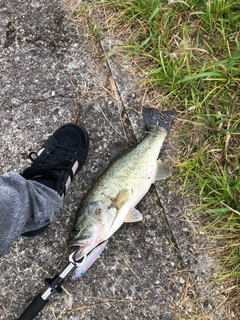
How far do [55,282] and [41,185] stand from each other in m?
0.82

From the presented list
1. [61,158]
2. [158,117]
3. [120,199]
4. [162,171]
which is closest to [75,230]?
[120,199]

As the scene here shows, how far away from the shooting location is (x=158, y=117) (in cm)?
324

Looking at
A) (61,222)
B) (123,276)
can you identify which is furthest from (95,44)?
(123,276)

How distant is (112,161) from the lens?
10.0ft

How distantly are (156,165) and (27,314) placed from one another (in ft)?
5.36

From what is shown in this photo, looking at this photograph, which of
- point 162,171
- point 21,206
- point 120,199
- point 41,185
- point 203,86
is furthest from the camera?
point 203,86

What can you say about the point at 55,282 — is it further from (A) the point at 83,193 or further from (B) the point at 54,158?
(B) the point at 54,158

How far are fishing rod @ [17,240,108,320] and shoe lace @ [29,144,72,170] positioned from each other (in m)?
0.77

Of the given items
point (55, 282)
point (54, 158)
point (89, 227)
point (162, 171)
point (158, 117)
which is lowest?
point (55, 282)

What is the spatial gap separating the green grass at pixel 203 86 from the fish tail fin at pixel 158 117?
89 millimetres

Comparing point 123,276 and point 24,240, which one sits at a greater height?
point 24,240

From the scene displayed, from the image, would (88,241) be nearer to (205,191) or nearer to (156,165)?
(156,165)

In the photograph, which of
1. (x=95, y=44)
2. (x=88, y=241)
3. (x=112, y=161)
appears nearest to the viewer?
(x=88, y=241)

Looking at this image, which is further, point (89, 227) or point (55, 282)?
point (55, 282)
